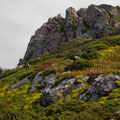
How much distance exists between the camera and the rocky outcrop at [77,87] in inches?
677

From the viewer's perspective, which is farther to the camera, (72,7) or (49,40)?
(72,7)

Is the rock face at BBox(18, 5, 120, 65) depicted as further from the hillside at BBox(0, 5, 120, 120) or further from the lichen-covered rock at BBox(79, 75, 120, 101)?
the lichen-covered rock at BBox(79, 75, 120, 101)

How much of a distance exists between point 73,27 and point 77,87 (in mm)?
96922

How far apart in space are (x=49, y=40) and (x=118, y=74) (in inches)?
3966

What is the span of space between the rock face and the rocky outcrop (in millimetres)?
75513

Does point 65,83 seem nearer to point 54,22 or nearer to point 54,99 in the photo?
point 54,99

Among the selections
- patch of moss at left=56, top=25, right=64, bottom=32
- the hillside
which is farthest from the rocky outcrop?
Result: patch of moss at left=56, top=25, right=64, bottom=32

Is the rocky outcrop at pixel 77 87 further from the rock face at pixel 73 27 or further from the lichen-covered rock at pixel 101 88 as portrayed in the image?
the rock face at pixel 73 27

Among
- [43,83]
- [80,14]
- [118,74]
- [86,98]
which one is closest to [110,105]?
[86,98]

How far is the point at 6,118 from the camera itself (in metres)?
14.8

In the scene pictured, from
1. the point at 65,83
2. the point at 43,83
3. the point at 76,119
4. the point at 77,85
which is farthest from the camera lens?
the point at 43,83

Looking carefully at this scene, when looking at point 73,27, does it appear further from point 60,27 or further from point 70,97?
point 70,97

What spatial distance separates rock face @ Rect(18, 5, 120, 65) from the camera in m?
103

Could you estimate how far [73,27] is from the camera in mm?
114438
